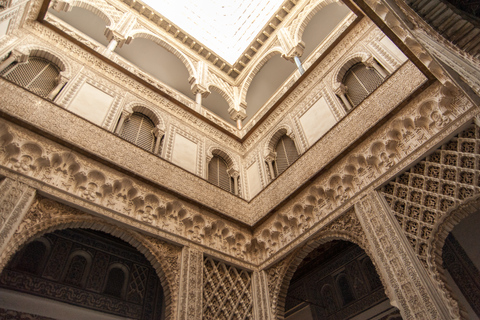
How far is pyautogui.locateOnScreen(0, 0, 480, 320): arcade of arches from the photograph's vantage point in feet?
10.9

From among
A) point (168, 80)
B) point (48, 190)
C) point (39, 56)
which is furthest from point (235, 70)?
point (48, 190)

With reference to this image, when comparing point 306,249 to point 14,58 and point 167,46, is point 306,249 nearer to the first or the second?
point 14,58

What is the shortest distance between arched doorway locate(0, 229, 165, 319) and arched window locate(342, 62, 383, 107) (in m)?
4.54

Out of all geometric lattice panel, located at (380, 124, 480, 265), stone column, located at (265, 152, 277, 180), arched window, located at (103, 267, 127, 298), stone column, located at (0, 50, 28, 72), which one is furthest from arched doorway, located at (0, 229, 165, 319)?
geometric lattice panel, located at (380, 124, 480, 265)

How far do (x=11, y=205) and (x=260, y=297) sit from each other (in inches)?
124

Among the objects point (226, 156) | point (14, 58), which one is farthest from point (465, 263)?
point (14, 58)

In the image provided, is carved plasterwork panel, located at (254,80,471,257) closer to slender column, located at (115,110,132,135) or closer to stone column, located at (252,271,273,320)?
stone column, located at (252,271,273,320)

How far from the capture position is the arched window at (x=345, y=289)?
19.3 feet

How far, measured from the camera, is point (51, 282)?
4.65m

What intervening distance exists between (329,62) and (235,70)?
346 cm

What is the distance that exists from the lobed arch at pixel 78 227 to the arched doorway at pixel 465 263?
3.55m

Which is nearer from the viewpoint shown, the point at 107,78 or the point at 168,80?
the point at 107,78

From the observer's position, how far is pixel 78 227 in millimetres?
3703

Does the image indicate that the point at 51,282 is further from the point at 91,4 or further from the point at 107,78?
the point at 91,4
